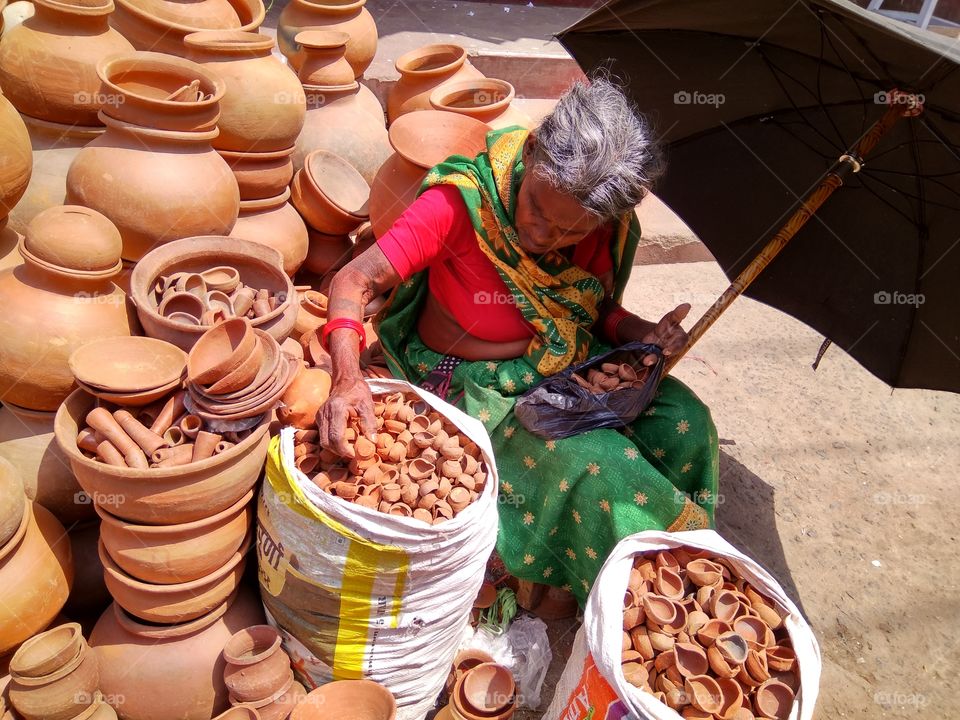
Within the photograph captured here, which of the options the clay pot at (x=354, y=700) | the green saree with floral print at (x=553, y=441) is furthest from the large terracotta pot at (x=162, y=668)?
the green saree with floral print at (x=553, y=441)

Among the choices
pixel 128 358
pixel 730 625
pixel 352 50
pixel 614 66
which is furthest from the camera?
pixel 352 50

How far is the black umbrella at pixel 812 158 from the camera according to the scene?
2092 millimetres

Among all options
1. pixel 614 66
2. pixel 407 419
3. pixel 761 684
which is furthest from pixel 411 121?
pixel 761 684

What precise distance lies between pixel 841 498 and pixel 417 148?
250 cm

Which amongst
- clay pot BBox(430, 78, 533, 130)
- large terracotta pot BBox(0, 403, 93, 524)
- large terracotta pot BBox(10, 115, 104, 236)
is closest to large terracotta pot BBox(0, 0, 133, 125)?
large terracotta pot BBox(10, 115, 104, 236)

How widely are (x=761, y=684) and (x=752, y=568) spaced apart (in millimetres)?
290

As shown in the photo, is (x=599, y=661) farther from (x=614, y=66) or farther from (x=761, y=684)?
(x=614, y=66)

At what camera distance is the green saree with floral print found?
229 cm

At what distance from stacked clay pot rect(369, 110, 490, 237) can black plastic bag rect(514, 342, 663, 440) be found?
1.01m

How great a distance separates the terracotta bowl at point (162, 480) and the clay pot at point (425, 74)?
2059 millimetres

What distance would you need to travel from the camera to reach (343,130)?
362 cm

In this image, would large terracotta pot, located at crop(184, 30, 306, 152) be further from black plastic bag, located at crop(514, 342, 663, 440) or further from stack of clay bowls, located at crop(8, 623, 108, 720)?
stack of clay bowls, located at crop(8, 623, 108, 720)

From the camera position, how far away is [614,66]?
2.66 m

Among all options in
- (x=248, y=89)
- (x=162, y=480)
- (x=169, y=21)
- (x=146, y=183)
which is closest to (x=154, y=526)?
(x=162, y=480)
